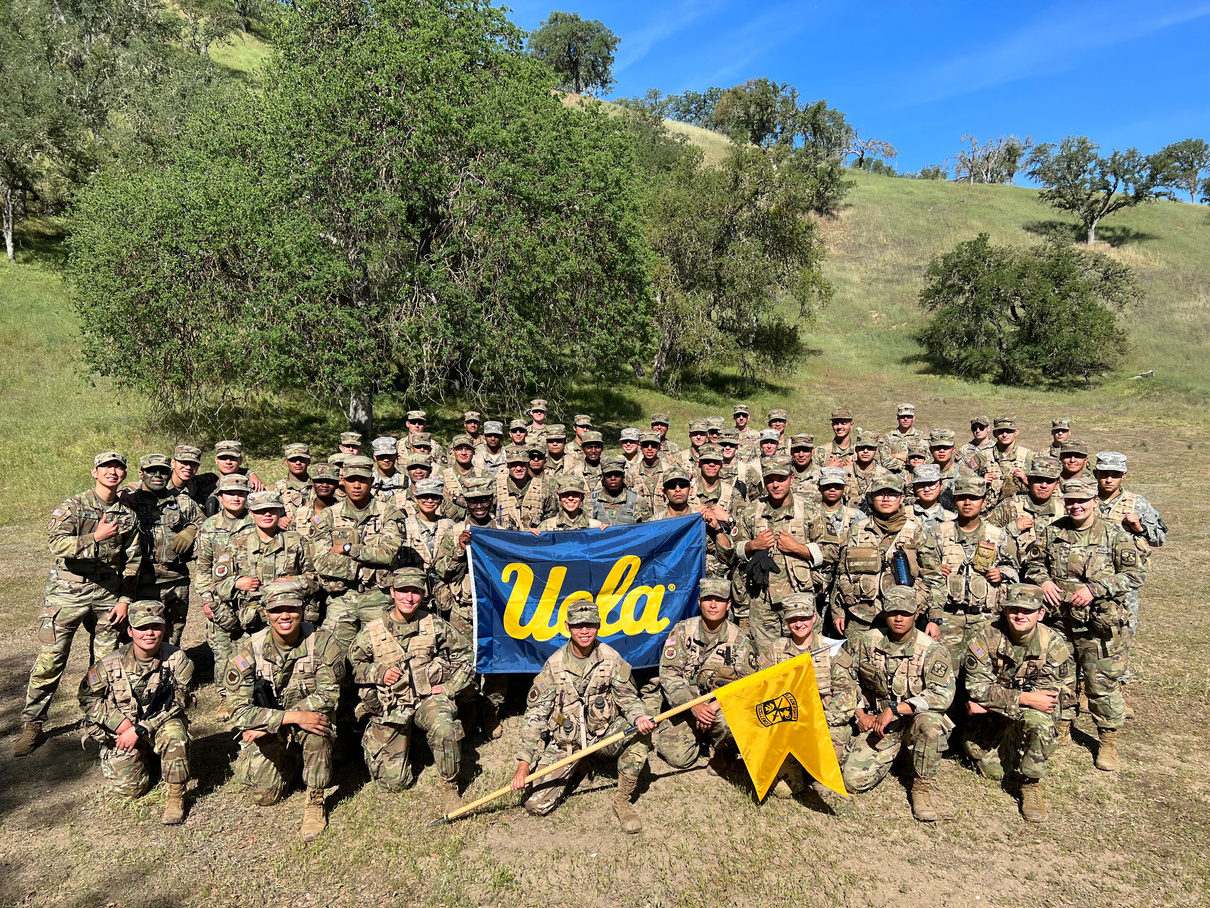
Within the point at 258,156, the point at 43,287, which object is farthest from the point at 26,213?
the point at 258,156

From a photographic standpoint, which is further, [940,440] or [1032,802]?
[940,440]

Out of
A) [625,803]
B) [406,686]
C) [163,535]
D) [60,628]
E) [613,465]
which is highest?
[613,465]

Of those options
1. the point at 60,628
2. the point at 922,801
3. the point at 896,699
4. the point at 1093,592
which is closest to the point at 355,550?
the point at 60,628

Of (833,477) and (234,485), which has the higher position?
(833,477)

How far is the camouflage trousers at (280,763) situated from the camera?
6352 millimetres

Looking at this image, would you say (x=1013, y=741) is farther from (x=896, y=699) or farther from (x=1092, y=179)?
(x=1092, y=179)

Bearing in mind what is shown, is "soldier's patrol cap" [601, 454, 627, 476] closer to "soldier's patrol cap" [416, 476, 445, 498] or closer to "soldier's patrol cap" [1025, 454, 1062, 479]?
"soldier's patrol cap" [416, 476, 445, 498]

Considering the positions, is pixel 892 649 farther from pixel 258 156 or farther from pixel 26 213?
pixel 26 213

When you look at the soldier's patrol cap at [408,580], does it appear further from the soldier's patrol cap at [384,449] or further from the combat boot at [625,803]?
the soldier's patrol cap at [384,449]

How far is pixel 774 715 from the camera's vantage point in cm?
644

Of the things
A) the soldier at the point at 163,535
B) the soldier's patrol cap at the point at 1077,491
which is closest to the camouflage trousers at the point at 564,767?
the soldier at the point at 163,535

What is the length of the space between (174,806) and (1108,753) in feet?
31.2

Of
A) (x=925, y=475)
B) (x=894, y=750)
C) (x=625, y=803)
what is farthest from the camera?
(x=925, y=475)

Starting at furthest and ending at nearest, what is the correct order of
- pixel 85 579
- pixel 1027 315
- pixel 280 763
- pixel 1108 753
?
1. pixel 1027 315
2. pixel 85 579
3. pixel 1108 753
4. pixel 280 763
